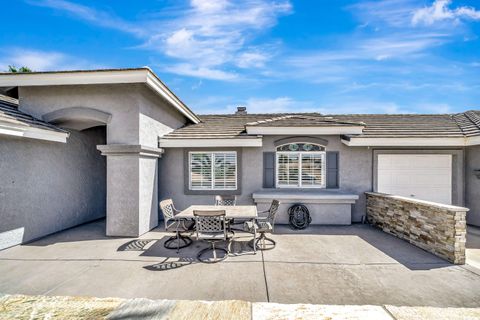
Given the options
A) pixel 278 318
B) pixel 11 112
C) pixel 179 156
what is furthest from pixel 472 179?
pixel 11 112

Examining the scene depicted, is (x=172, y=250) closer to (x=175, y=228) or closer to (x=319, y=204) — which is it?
(x=175, y=228)

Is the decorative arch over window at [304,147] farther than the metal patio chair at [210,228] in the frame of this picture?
Yes

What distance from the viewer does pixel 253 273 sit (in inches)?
191

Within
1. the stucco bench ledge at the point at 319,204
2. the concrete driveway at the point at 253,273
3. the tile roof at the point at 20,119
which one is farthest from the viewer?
the stucco bench ledge at the point at 319,204

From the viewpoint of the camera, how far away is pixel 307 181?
953 cm

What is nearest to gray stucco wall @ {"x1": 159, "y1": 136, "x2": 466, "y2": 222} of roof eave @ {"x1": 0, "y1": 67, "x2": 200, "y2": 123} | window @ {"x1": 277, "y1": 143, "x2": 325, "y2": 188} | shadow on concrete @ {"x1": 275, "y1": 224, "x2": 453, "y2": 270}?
window @ {"x1": 277, "y1": 143, "x2": 325, "y2": 188}

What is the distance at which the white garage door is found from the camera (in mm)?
9281

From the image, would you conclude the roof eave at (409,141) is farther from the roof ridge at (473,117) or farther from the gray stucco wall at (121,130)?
the gray stucco wall at (121,130)

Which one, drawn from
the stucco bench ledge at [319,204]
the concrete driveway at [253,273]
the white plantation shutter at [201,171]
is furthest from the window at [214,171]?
the concrete driveway at [253,273]

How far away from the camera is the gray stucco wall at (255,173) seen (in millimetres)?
9344

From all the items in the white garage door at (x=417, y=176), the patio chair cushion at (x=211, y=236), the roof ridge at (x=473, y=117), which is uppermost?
the roof ridge at (x=473, y=117)

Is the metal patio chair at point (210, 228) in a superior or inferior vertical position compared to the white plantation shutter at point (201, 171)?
inferior

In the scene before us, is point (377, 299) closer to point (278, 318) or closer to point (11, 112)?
point (278, 318)

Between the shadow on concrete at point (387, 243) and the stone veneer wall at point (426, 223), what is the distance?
0.21 meters
